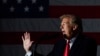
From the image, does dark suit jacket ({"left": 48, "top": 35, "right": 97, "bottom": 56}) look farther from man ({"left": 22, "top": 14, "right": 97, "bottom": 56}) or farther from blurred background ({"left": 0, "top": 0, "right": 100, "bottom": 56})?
blurred background ({"left": 0, "top": 0, "right": 100, "bottom": 56})

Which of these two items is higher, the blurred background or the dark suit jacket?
the blurred background

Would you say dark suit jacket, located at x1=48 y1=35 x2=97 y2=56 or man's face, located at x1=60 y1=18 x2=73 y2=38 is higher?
man's face, located at x1=60 y1=18 x2=73 y2=38

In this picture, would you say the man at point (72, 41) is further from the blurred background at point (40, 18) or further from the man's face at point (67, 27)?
the blurred background at point (40, 18)

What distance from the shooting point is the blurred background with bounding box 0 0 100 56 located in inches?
160

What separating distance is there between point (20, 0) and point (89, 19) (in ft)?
2.20

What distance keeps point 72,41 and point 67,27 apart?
0.10 meters

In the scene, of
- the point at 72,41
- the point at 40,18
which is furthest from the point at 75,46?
the point at 40,18

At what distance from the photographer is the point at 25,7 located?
Result: 4117 millimetres

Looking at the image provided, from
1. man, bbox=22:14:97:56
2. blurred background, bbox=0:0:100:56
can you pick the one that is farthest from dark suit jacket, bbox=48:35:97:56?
blurred background, bbox=0:0:100:56

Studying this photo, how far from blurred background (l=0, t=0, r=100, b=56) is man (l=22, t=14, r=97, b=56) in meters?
1.22

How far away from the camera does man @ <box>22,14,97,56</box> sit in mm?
2789

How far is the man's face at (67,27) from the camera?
279 centimetres

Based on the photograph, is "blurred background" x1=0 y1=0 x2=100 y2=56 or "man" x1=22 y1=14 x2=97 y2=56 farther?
"blurred background" x1=0 y1=0 x2=100 y2=56

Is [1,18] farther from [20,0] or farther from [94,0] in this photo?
[94,0]
